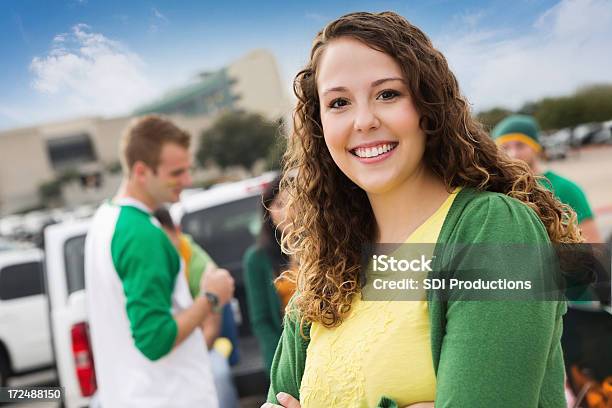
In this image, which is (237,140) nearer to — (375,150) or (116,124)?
(116,124)

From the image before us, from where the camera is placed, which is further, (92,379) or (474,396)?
(92,379)

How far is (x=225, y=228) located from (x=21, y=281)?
252 cm

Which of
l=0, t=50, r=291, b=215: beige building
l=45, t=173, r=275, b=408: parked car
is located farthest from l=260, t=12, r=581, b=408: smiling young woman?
l=45, t=173, r=275, b=408: parked car

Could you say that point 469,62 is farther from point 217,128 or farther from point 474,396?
point 217,128

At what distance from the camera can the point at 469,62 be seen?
3.97ft

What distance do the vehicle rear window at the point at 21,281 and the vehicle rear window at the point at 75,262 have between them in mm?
1697

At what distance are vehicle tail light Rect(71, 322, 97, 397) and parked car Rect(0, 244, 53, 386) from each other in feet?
7.67

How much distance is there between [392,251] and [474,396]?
0.99 ft

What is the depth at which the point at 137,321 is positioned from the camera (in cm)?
190

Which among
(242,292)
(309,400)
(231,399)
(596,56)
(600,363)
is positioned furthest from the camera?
(242,292)

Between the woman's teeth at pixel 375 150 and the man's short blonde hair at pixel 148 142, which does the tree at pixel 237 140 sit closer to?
the man's short blonde hair at pixel 148 142

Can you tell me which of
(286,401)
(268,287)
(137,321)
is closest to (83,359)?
(268,287)

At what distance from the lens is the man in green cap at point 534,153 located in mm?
2281

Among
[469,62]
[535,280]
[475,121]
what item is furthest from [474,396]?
[469,62]
